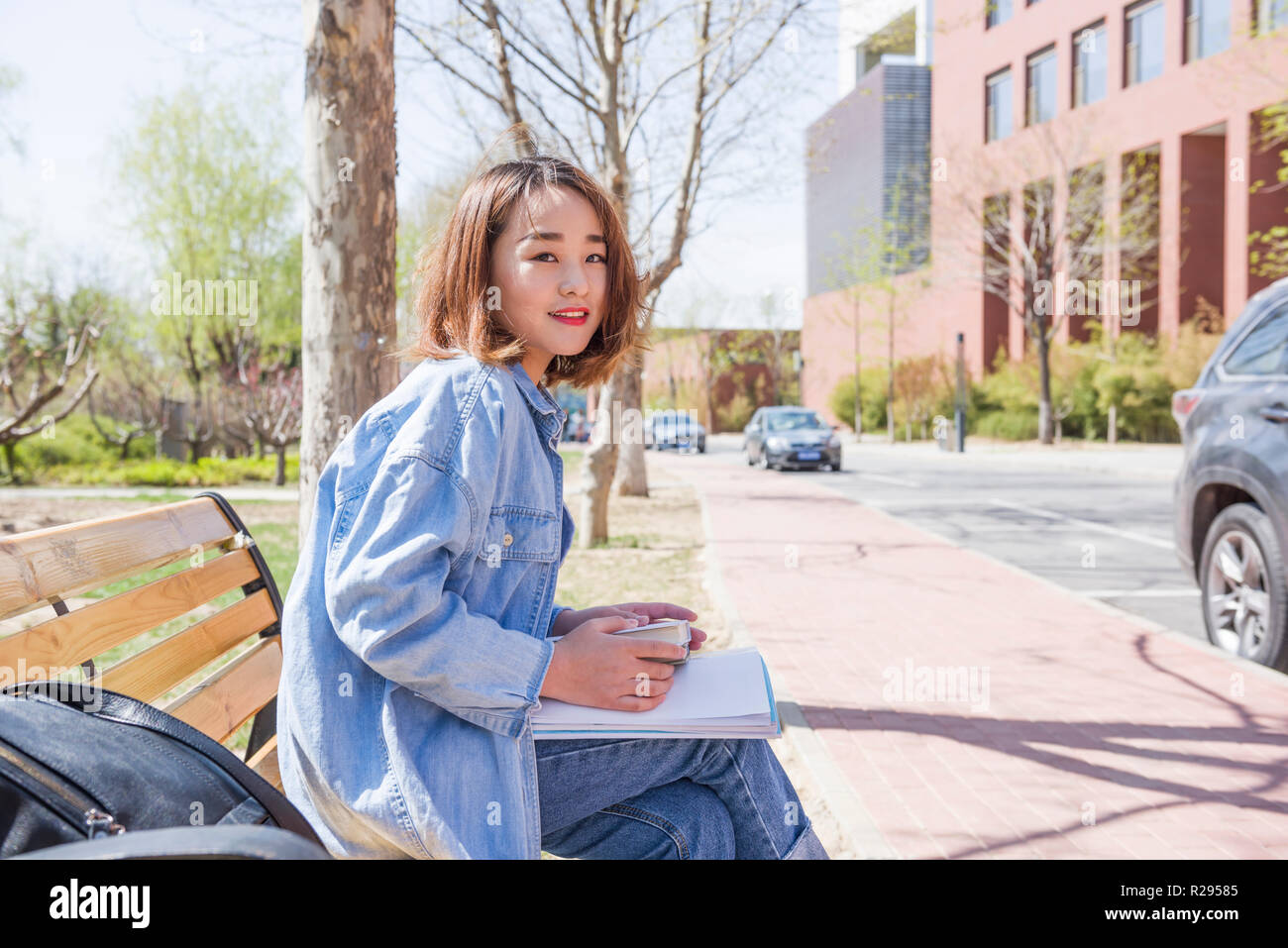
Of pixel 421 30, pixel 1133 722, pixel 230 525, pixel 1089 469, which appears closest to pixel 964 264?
pixel 1089 469

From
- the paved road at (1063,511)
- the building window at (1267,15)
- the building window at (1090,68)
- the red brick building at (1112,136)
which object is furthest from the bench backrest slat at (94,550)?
the building window at (1090,68)

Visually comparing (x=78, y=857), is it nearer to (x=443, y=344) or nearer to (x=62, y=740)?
(x=62, y=740)

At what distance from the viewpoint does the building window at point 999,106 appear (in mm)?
37406

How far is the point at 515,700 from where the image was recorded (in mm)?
1592

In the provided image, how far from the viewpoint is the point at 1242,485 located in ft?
16.9

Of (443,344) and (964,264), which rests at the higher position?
(964,264)

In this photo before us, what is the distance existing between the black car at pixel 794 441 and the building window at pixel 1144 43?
15.9 m

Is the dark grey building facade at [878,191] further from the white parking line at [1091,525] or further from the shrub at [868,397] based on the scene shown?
the white parking line at [1091,525]

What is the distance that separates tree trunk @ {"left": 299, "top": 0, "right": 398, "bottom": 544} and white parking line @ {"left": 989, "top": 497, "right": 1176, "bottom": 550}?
7468mm

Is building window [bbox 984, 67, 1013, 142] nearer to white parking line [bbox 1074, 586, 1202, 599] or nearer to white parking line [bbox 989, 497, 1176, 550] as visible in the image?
white parking line [bbox 989, 497, 1176, 550]

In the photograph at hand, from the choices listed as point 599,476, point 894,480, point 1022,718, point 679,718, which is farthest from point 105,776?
point 894,480

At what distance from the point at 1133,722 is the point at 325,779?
3813 mm
